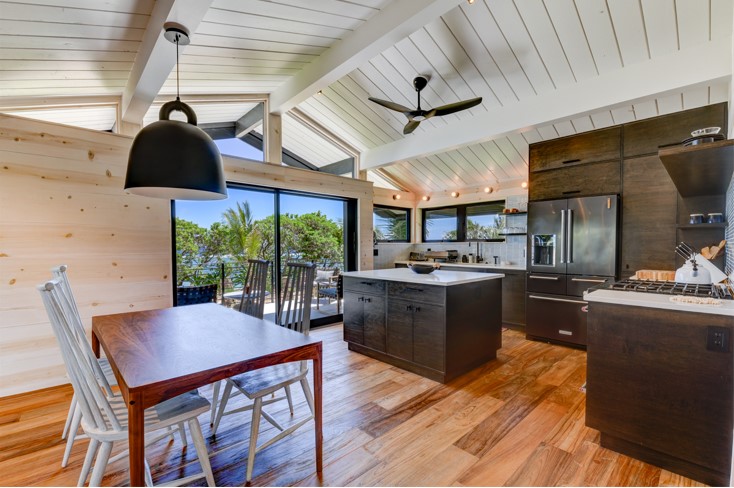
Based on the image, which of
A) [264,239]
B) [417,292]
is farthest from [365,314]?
[264,239]

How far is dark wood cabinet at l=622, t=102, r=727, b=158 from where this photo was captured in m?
3.07

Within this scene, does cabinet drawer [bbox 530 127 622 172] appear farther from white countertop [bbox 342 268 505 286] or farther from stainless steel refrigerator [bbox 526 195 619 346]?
white countertop [bbox 342 268 505 286]

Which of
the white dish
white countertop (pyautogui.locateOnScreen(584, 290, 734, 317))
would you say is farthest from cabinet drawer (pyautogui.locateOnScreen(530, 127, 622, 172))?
white countertop (pyautogui.locateOnScreen(584, 290, 734, 317))

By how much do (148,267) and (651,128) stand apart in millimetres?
5496

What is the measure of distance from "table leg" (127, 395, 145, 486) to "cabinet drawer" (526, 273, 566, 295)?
425cm

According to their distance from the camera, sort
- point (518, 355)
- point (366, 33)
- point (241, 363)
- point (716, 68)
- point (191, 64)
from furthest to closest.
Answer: point (518, 355), point (191, 64), point (366, 33), point (716, 68), point (241, 363)

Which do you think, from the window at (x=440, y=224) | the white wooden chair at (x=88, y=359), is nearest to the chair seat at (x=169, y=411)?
the white wooden chair at (x=88, y=359)

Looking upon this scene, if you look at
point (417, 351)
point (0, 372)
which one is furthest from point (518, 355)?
point (0, 372)

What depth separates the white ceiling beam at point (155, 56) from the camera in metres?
1.87

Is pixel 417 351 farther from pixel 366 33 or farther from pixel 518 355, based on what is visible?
pixel 366 33

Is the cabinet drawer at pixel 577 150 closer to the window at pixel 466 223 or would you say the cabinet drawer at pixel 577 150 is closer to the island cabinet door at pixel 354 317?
the window at pixel 466 223

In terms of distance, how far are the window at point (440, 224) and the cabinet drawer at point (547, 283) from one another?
6.97 feet

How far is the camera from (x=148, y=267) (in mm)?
3299

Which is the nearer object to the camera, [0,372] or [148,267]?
[0,372]
